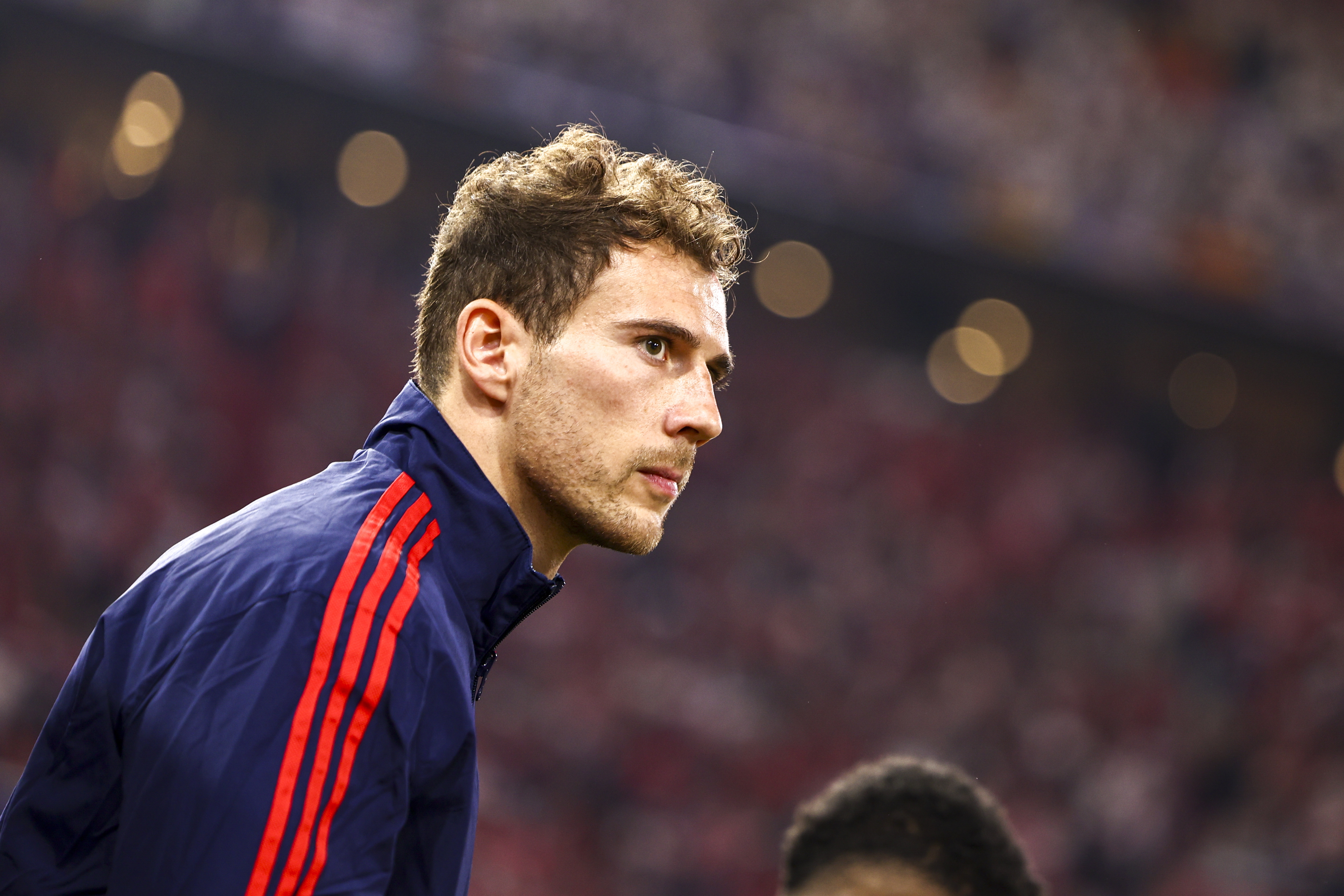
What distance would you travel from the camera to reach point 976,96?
10945 mm

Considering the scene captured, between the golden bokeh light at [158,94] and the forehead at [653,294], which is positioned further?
the golden bokeh light at [158,94]

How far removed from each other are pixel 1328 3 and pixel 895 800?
1271 cm

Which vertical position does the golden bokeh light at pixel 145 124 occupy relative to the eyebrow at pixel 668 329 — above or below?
above

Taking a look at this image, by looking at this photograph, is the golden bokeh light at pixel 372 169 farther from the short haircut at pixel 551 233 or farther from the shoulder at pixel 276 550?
the shoulder at pixel 276 550

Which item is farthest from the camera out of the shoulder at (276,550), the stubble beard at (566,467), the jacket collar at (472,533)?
the stubble beard at (566,467)

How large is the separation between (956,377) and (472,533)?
421 inches

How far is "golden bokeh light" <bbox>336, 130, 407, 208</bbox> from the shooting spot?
10234mm

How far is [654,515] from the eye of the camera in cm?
173

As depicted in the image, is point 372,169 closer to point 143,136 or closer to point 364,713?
point 143,136

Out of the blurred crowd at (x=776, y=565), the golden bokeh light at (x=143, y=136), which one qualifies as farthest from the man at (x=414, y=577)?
the golden bokeh light at (x=143, y=136)

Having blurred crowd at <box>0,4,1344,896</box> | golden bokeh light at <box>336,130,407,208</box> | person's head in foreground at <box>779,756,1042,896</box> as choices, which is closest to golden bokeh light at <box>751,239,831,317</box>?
blurred crowd at <box>0,4,1344,896</box>

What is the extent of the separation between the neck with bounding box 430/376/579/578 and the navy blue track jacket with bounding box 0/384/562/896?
13cm

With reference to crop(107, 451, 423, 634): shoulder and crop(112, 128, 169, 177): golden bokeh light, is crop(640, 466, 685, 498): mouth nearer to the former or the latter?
crop(107, 451, 423, 634): shoulder

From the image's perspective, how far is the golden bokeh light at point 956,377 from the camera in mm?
11703
